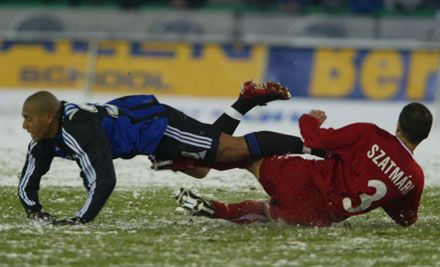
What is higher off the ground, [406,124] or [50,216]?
[406,124]

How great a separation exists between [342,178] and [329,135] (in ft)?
1.14

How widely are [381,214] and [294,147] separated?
3.98ft

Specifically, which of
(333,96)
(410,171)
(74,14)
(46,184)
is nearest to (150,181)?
(46,184)

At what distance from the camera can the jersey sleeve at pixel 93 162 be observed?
26.7ft

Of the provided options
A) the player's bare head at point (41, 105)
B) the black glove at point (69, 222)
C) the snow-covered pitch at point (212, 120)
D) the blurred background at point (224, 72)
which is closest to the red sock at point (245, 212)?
the black glove at point (69, 222)

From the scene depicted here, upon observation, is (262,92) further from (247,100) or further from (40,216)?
(40,216)

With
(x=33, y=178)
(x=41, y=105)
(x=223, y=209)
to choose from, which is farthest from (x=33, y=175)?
(x=223, y=209)

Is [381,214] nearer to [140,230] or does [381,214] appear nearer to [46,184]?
[140,230]

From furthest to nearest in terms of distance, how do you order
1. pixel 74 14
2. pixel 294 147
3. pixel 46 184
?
pixel 74 14 < pixel 46 184 < pixel 294 147

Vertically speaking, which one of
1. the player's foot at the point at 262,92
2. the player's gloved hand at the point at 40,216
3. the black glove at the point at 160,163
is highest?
the player's foot at the point at 262,92

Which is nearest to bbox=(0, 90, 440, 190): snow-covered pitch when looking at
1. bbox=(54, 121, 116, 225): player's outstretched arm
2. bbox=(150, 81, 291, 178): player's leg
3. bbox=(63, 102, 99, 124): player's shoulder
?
bbox=(150, 81, 291, 178): player's leg

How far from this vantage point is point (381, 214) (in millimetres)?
9547

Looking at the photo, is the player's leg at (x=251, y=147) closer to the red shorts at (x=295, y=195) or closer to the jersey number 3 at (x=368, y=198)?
the red shorts at (x=295, y=195)

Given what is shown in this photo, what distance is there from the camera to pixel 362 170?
828 cm
